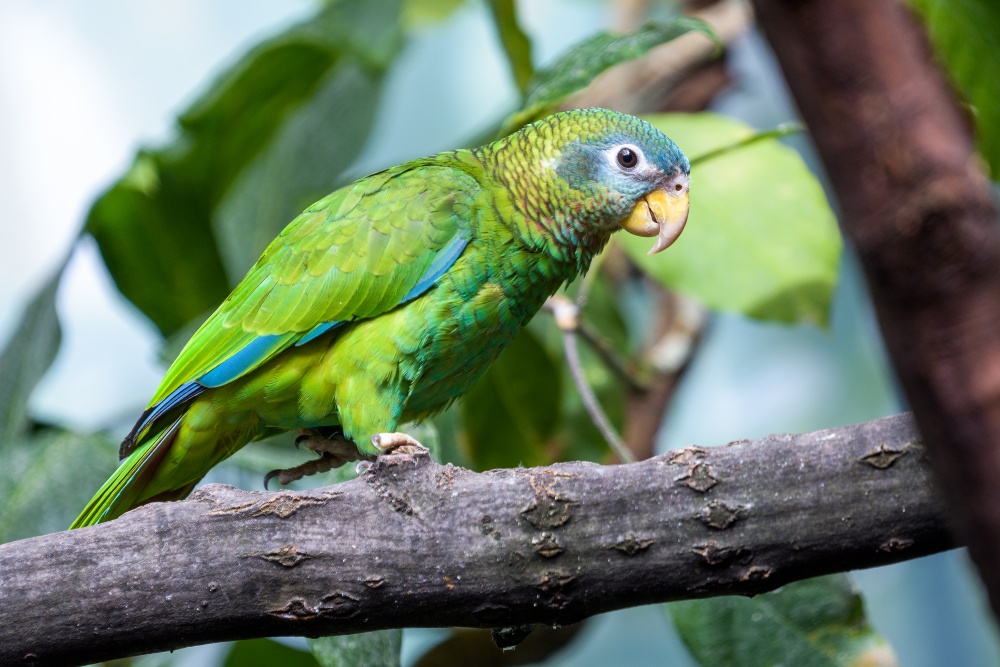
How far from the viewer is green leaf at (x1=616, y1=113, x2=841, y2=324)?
1.88 m

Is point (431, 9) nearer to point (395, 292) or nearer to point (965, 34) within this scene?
point (395, 292)

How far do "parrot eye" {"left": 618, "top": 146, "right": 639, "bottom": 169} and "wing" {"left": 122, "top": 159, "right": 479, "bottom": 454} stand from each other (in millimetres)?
282

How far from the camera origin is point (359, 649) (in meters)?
1.49

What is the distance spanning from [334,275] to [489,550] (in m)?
0.68

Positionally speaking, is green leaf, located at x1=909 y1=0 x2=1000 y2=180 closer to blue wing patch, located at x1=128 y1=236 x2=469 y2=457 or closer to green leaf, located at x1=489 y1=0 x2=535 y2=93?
blue wing patch, located at x1=128 y1=236 x2=469 y2=457

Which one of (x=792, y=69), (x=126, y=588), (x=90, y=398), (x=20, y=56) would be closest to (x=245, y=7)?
(x=20, y=56)

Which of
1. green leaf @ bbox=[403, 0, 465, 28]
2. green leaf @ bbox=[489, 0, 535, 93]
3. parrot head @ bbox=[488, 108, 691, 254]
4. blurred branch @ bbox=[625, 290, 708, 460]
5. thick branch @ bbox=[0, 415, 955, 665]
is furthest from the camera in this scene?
green leaf @ bbox=[403, 0, 465, 28]

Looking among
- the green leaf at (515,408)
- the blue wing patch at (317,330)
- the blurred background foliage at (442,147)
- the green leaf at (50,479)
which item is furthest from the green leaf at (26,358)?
the green leaf at (515,408)

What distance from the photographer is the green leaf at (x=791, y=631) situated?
151 centimetres

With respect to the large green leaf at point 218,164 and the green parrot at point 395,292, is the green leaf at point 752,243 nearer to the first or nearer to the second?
the green parrot at point 395,292

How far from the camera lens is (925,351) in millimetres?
518

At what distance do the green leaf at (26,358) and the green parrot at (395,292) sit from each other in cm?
61

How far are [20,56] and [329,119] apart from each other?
7.18ft

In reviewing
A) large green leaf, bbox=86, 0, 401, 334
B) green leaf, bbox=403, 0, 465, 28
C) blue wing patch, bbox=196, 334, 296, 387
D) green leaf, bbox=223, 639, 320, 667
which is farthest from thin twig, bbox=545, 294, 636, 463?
green leaf, bbox=403, 0, 465, 28
